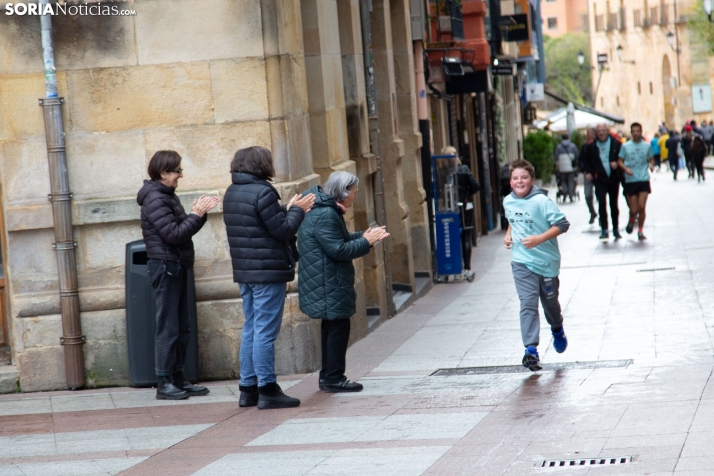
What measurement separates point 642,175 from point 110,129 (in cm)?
1060

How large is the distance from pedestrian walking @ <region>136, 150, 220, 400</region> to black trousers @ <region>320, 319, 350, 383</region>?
0.95 metres

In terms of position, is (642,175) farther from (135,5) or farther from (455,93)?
(135,5)

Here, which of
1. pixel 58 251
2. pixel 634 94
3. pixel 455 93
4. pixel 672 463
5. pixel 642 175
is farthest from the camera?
pixel 634 94

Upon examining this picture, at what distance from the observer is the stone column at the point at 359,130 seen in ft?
39.9

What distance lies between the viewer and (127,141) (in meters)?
9.47

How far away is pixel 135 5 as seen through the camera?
30.7 feet

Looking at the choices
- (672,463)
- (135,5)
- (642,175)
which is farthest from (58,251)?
(642,175)

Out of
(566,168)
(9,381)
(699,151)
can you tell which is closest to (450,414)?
(9,381)

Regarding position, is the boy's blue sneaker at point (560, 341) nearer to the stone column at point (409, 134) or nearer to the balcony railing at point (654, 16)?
the stone column at point (409, 134)

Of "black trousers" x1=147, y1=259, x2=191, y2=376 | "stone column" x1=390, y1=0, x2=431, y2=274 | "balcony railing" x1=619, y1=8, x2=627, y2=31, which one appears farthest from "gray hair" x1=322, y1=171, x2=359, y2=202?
"balcony railing" x1=619, y1=8, x2=627, y2=31

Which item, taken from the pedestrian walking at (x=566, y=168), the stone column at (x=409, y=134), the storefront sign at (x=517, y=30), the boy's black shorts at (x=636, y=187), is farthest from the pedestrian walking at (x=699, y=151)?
the stone column at (x=409, y=134)

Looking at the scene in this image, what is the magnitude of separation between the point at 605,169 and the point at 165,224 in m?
11.5

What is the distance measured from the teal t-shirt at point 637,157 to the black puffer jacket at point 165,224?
1077 centimetres

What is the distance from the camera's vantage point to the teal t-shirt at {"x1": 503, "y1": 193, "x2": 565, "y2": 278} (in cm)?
889
